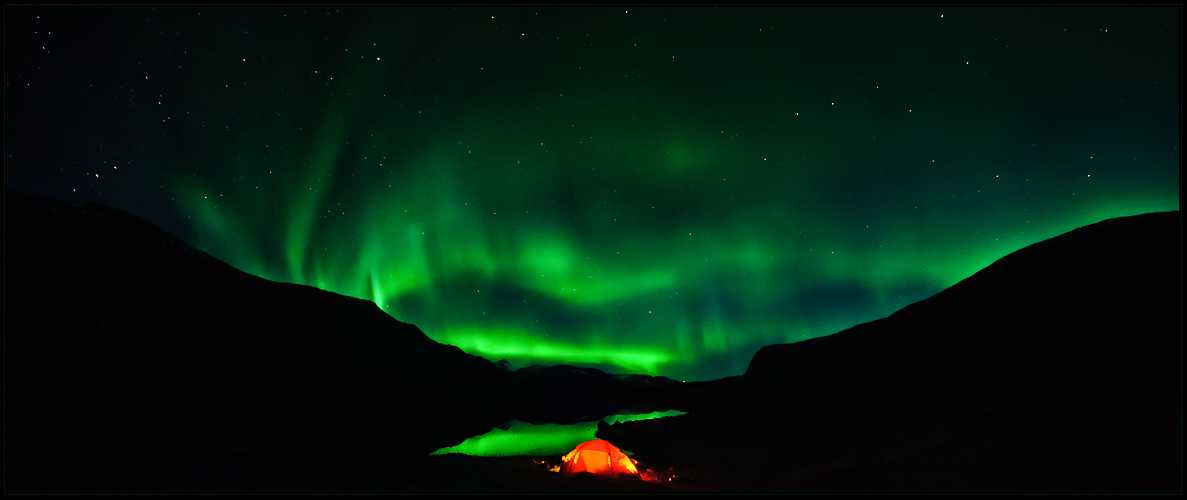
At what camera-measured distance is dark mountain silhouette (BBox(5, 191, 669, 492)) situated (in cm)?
1565

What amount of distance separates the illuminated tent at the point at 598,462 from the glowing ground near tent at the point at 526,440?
9.92 metres

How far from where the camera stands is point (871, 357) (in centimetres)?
5784

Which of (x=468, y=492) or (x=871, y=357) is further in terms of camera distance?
(x=871, y=357)

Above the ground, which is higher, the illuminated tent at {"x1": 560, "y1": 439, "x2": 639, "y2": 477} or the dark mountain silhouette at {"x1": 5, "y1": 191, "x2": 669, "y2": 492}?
the dark mountain silhouette at {"x1": 5, "y1": 191, "x2": 669, "y2": 492}

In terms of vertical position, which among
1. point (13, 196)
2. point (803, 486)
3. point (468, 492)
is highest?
point (13, 196)

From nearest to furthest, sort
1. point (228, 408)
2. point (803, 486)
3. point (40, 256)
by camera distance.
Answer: point (803, 486) → point (228, 408) → point (40, 256)

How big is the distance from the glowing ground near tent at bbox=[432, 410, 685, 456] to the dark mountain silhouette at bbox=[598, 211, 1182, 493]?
3619 mm

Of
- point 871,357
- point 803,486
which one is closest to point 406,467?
point 803,486

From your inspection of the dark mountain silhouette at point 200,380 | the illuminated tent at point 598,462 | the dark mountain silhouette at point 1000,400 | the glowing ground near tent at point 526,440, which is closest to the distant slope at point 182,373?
the dark mountain silhouette at point 200,380

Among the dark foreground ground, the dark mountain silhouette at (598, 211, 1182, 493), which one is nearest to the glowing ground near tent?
the dark foreground ground

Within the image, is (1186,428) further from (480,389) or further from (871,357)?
(480,389)

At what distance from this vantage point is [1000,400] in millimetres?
24125

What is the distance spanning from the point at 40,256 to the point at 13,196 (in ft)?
36.1

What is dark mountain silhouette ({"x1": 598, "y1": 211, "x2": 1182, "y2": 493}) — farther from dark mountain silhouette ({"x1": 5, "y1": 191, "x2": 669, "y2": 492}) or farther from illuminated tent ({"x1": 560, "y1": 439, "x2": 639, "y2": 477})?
dark mountain silhouette ({"x1": 5, "y1": 191, "x2": 669, "y2": 492})
